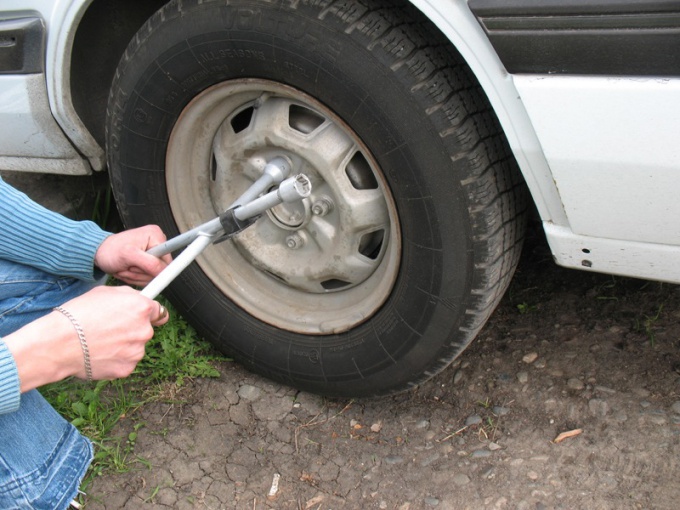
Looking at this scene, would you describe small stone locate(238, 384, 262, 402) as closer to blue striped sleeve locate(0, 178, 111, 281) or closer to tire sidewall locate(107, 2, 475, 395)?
tire sidewall locate(107, 2, 475, 395)

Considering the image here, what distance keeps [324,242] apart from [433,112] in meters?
0.55

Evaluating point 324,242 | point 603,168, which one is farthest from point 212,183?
point 603,168

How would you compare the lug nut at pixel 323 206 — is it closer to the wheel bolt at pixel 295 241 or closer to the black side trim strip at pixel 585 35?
the wheel bolt at pixel 295 241

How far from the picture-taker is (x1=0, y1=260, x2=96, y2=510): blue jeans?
1.68m

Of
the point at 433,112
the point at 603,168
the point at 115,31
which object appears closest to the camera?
the point at 603,168

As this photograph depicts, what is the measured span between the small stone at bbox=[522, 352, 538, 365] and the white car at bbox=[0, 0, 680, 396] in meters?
0.40

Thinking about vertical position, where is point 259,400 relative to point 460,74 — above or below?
below

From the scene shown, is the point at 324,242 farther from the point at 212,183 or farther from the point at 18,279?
the point at 18,279

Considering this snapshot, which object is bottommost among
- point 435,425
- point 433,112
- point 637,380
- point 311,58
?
point 637,380

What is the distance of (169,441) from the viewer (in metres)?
2.16

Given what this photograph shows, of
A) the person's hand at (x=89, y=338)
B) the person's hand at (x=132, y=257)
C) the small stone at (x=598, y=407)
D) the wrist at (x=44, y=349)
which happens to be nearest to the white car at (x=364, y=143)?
the person's hand at (x=132, y=257)

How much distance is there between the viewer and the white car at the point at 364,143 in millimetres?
1420

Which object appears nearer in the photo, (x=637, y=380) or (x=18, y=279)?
(x=18, y=279)

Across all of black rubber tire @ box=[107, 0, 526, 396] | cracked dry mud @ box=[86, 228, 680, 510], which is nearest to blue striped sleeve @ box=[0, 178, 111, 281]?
black rubber tire @ box=[107, 0, 526, 396]
